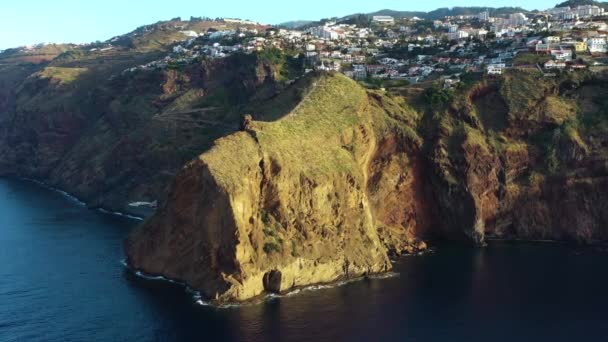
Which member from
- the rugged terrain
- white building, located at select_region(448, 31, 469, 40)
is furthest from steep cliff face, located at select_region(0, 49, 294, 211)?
white building, located at select_region(448, 31, 469, 40)

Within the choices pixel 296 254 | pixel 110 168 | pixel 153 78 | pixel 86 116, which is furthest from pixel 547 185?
pixel 86 116

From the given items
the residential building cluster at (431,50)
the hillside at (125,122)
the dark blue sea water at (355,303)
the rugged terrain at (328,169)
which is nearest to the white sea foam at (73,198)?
the hillside at (125,122)

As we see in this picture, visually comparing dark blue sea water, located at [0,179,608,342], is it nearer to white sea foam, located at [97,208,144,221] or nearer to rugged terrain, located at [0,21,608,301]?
rugged terrain, located at [0,21,608,301]

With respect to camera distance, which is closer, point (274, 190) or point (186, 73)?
point (274, 190)

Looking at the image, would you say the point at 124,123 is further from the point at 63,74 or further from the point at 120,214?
the point at 63,74

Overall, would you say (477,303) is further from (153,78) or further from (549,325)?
(153,78)
